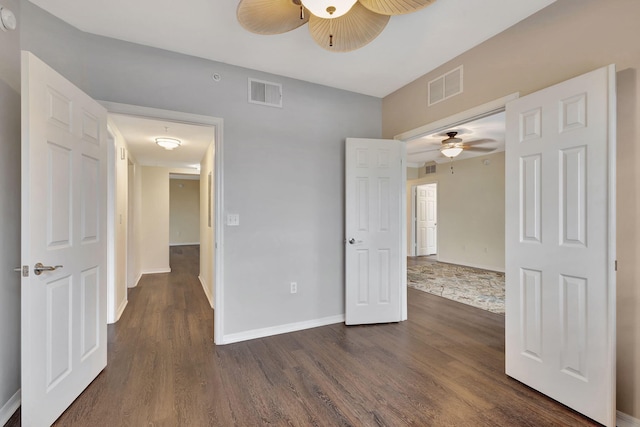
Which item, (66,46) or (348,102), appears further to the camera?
(348,102)

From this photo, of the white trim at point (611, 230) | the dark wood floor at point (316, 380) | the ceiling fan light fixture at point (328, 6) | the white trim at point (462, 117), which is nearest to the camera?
the ceiling fan light fixture at point (328, 6)

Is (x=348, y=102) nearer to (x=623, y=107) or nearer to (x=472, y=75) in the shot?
(x=472, y=75)

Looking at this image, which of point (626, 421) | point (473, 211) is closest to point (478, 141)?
point (473, 211)

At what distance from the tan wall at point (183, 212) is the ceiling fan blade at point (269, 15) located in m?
10.5

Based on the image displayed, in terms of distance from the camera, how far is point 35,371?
1620 mm

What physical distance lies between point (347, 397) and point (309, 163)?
2182 millimetres

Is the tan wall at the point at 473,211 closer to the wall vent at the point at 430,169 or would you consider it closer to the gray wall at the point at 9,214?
the wall vent at the point at 430,169

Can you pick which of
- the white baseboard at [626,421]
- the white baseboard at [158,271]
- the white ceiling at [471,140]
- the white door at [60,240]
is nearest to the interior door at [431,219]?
the white ceiling at [471,140]

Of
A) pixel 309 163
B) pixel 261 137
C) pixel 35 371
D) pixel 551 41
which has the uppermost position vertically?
pixel 551 41

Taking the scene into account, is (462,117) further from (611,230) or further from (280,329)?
(280,329)

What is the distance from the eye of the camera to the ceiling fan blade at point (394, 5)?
1.53m

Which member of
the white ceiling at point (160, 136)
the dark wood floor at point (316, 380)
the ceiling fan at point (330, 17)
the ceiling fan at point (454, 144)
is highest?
the ceiling fan at point (454, 144)

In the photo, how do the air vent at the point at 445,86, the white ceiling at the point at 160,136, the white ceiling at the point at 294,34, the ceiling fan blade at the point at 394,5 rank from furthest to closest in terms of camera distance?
the white ceiling at the point at 160,136 < the air vent at the point at 445,86 < the white ceiling at the point at 294,34 < the ceiling fan blade at the point at 394,5

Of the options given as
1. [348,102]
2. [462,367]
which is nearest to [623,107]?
[462,367]
